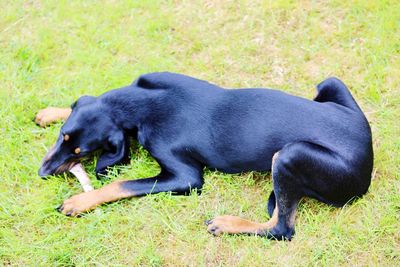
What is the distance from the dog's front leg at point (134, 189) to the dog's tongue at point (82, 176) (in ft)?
0.49

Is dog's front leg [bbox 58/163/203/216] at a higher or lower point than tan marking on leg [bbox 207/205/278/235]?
higher

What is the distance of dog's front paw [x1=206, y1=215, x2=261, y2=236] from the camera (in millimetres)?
3887

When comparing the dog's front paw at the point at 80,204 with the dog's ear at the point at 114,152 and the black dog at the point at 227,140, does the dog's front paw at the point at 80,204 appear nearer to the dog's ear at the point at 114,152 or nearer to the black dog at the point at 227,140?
the black dog at the point at 227,140

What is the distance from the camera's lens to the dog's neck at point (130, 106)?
4266 mm

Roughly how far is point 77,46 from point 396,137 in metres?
3.42

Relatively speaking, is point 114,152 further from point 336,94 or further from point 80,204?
point 336,94

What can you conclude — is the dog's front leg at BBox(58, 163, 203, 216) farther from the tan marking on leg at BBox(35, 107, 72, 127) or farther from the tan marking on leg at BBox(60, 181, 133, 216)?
the tan marking on leg at BBox(35, 107, 72, 127)

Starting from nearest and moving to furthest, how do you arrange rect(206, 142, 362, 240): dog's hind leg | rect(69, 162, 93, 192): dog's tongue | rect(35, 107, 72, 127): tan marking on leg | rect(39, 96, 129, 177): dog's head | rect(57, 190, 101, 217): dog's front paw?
rect(206, 142, 362, 240): dog's hind leg, rect(57, 190, 101, 217): dog's front paw, rect(39, 96, 129, 177): dog's head, rect(69, 162, 93, 192): dog's tongue, rect(35, 107, 72, 127): tan marking on leg

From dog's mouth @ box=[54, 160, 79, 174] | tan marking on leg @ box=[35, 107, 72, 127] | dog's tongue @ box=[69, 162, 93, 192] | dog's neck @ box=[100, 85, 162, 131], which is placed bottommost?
dog's tongue @ box=[69, 162, 93, 192]

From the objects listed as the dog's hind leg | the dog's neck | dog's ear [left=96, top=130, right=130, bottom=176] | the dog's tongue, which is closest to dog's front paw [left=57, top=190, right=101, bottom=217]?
the dog's tongue

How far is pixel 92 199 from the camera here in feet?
13.4

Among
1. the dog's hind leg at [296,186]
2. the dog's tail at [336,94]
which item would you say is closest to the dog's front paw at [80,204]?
the dog's hind leg at [296,186]

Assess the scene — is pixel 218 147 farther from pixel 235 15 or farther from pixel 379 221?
pixel 235 15

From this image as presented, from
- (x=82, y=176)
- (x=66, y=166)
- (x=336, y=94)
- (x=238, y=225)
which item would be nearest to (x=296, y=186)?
(x=238, y=225)
